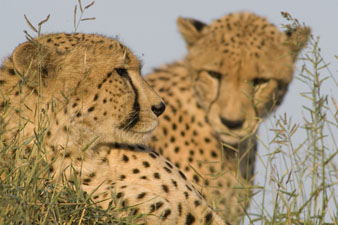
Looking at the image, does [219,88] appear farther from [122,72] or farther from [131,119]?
[131,119]

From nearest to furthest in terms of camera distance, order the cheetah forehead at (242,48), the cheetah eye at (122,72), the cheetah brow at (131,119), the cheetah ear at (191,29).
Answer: the cheetah brow at (131,119)
the cheetah eye at (122,72)
the cheetah forehead at (242,48)
the cheetah ear at (191,29)

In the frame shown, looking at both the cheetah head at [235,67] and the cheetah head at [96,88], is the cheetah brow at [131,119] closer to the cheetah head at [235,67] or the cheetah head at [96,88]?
the cheetah head at [96,88]

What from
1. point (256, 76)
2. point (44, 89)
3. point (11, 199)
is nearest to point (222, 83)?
point (256, 76)

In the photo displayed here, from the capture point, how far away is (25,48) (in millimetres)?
3123

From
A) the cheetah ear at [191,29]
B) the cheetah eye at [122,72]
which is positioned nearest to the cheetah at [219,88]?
the cheetah ear at [191,29]

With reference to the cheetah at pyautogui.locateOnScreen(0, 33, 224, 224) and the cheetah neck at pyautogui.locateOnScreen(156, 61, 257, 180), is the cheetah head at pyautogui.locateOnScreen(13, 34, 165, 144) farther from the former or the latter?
the cheetah neck at pyautogui.locateOnScreen(156, 61, 257, 180)

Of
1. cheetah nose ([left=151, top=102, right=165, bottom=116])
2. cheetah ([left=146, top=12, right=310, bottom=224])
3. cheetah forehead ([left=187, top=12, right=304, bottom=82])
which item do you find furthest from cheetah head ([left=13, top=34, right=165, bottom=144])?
cheetah forehead ([left=187, top=12, right=304, bottom=82])

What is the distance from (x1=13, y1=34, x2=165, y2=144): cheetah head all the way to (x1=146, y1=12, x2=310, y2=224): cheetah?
1.13 metres

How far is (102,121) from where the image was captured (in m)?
3.33

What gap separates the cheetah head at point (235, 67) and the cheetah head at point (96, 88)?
127cm

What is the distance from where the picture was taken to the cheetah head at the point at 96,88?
10.5 feet

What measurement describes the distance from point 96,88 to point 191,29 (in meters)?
2.01

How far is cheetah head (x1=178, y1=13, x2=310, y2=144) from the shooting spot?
4777 millimetres

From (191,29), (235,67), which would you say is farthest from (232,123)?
(191,29)
